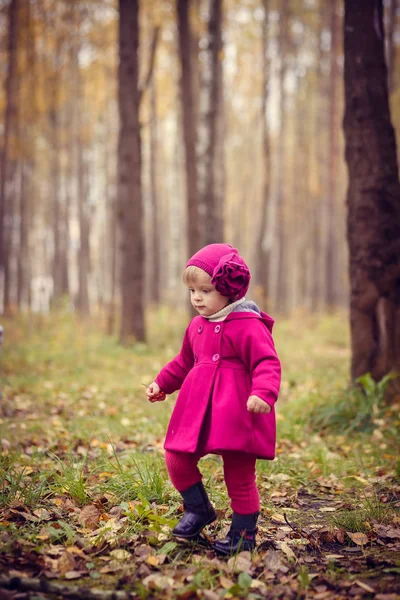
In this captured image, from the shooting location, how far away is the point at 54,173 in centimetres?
2067

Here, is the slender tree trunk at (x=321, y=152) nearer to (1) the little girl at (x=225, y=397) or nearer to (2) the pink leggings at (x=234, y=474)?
(1) the little girl at (x=225, y=397)

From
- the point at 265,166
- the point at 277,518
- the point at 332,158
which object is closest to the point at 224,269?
the point at 277,518

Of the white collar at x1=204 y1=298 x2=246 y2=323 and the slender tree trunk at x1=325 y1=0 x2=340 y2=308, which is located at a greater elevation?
the slender tree trunk at x1=325 y1=0 x2=340 y2=308

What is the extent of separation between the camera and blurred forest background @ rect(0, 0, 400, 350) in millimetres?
11258

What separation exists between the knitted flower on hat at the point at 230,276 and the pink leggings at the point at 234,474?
88 centimetres

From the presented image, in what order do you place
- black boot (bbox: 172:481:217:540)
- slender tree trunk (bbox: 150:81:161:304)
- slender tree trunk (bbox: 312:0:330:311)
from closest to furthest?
black boot (bbox: 172:481:217:540), slender tree trunk (bbox: 150:81:161:304), slender tree trunk (bbox: 312:0:330:311)

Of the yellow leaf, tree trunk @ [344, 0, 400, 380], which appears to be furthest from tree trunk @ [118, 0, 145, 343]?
the yellow leaf

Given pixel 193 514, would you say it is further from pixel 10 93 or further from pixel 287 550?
pixel 10 93

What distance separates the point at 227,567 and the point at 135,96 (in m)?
10.2

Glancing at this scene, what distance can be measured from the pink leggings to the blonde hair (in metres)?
0.94

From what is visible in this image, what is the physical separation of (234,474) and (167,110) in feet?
70.0

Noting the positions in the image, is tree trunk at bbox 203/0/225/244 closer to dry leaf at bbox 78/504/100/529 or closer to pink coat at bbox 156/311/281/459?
dry leaf at bbox 78/504/100/529

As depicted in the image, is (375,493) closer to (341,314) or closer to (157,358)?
(157,358)

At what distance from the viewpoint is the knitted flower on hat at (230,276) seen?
2.86 meters
